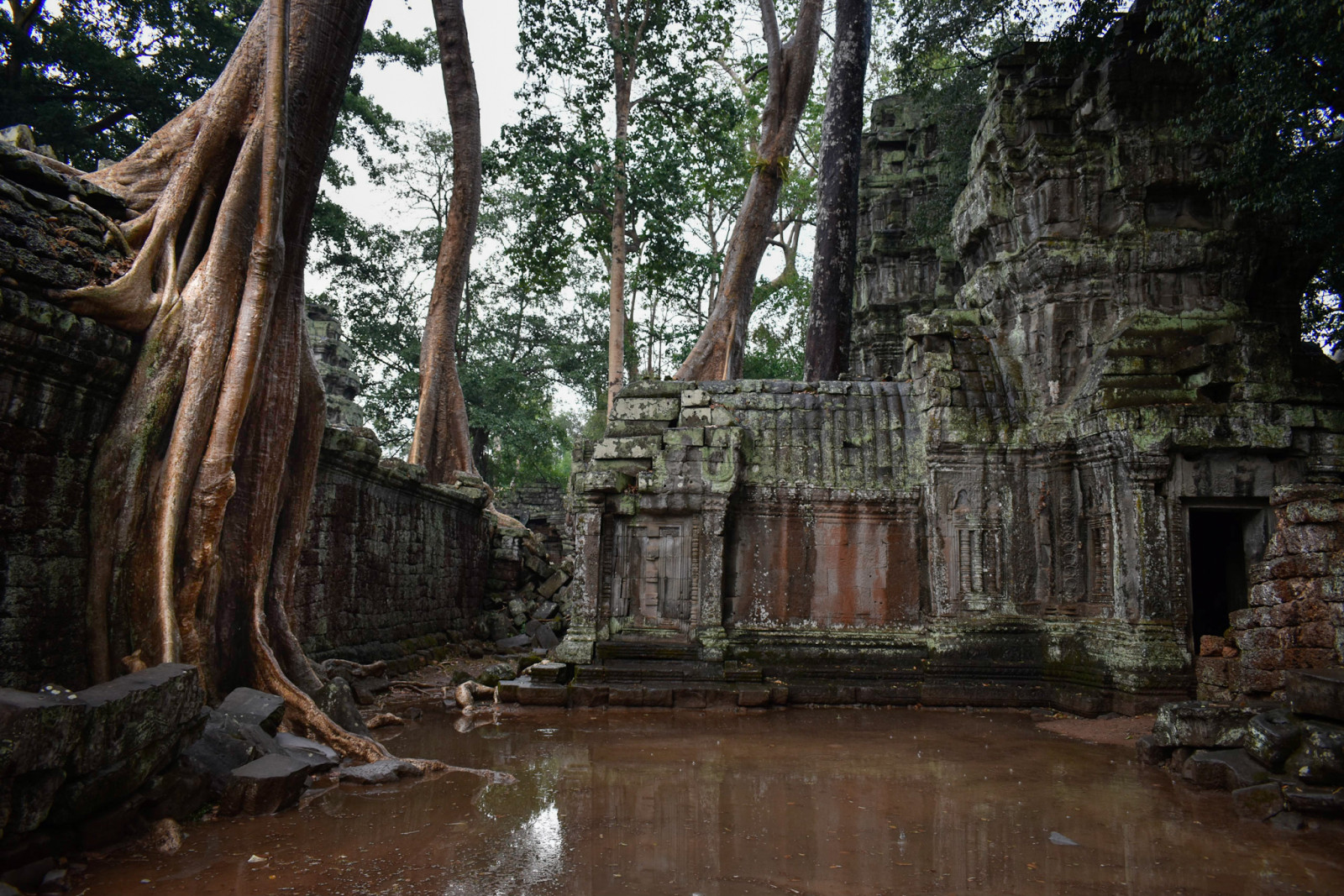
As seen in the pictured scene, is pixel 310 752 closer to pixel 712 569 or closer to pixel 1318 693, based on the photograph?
pixel 712 569

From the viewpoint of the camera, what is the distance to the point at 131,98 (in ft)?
44.0

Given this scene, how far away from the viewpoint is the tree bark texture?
462 cm

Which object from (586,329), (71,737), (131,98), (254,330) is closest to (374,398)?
(586,329)

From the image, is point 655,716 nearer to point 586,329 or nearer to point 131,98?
point 131,98

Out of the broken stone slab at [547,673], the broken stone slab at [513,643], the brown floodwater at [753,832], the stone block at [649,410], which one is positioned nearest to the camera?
the brown floodwater at [753,832]

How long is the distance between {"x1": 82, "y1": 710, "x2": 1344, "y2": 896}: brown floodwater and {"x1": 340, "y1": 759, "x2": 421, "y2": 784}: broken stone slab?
0.08m

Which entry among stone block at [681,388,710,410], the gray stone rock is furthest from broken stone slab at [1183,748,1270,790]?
stone block at [681,388,710,410]

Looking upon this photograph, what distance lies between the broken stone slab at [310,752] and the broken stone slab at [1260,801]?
494 cm

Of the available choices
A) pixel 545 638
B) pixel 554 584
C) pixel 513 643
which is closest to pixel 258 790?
pixel 545 638

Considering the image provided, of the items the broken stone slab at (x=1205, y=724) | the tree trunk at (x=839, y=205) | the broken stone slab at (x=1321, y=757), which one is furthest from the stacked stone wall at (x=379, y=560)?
the broken stone slab at (x=1321, y=757)

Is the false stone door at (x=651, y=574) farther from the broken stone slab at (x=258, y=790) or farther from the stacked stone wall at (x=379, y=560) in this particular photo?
the broken stone slab at (x=258, y=790)

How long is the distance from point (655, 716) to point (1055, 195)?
6697 mm

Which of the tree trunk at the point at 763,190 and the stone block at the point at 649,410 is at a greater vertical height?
the tree trunk at the point at 763,190

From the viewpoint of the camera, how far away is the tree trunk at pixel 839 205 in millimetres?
12773
